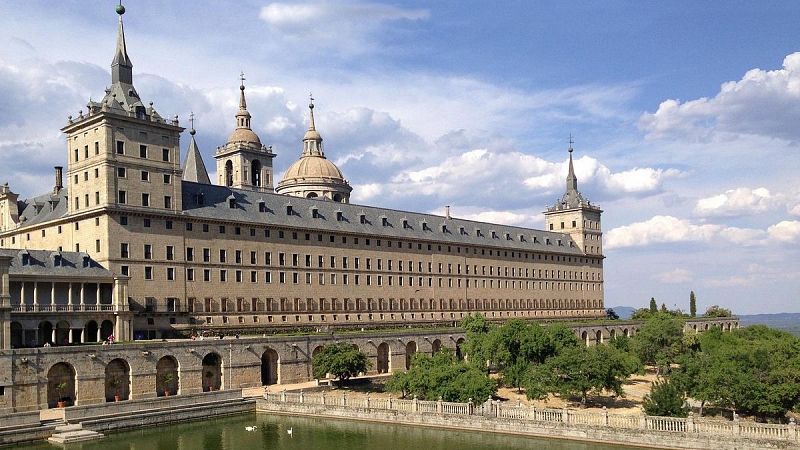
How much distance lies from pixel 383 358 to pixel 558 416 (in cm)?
3353

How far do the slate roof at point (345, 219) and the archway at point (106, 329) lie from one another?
13418mm

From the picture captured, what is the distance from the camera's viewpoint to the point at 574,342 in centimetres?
6750

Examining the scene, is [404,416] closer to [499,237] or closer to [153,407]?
[153,407]

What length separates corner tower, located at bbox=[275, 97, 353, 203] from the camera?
4663 inches

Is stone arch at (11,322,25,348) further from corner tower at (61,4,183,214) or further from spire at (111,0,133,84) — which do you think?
spire at (111,0,133,84)

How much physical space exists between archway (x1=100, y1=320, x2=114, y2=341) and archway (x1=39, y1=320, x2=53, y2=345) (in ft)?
13.8

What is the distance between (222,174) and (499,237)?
4252cm

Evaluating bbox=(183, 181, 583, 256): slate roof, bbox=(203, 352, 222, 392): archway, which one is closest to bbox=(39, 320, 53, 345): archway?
bbox=(203, 352, 222, 392): archway

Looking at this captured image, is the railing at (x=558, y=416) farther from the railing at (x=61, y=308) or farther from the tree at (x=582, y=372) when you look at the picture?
the railing at (x=61, y=308)

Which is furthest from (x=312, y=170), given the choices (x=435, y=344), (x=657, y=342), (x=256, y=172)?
(x=657, y=342)

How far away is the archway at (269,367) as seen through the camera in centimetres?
6900

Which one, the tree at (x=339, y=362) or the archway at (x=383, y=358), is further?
the archway at (x=383, y=358)

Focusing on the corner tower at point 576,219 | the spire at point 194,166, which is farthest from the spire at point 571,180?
the spire at point 194,166

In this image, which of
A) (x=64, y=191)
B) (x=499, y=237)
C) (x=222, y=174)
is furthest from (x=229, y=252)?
(x=499, y=237)
